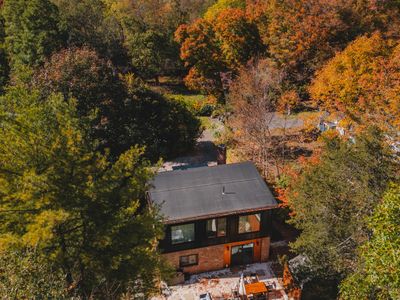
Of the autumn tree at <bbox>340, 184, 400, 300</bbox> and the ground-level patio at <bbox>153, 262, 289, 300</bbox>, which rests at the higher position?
the autumn tree at <bbox>340, 184, 400, 300</bbox>

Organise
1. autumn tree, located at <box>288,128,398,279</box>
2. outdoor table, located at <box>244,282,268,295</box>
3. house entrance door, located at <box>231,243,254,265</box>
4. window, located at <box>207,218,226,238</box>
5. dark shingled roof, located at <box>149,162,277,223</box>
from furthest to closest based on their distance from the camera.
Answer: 1. house entrance door, located at <box>231,243,254,265</box>
2. window, located at <box>207,218,226,238</box>
3. dark shingled roof, located at <box>149,162,277,223</box>
4. outdoor table, located at <box>244,282,268,295</box>
5. autumn tree, located at <box>288,128,398,279</box>

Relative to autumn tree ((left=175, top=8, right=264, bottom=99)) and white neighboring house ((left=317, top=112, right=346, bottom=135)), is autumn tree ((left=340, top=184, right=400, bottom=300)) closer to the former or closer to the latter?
white neighboring house ((left=317, top=112, right=346, bottom=135))

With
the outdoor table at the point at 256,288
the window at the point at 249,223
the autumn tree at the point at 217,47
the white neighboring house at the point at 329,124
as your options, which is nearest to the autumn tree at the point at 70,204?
the outdoor table at the point at 256,288

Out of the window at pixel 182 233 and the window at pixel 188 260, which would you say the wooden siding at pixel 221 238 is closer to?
the window at pixel 182 233

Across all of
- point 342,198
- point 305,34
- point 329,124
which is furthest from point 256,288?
point 305,34

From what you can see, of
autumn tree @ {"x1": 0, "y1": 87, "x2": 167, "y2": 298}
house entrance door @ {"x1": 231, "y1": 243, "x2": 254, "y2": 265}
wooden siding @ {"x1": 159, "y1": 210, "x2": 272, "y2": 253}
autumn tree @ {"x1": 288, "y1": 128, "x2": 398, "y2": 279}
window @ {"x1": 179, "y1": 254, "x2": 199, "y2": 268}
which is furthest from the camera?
house entrance door @ {"x1": 231, "y1": 243, "x2": 254, "y2": 265}

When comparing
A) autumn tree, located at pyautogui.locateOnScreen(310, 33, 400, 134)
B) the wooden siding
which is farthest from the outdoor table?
autumn tree, located at pyautogui.locateOnScreen(310, 33, 400, 134)

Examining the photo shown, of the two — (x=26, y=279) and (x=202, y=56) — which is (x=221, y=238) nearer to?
(x=26, y=279)
